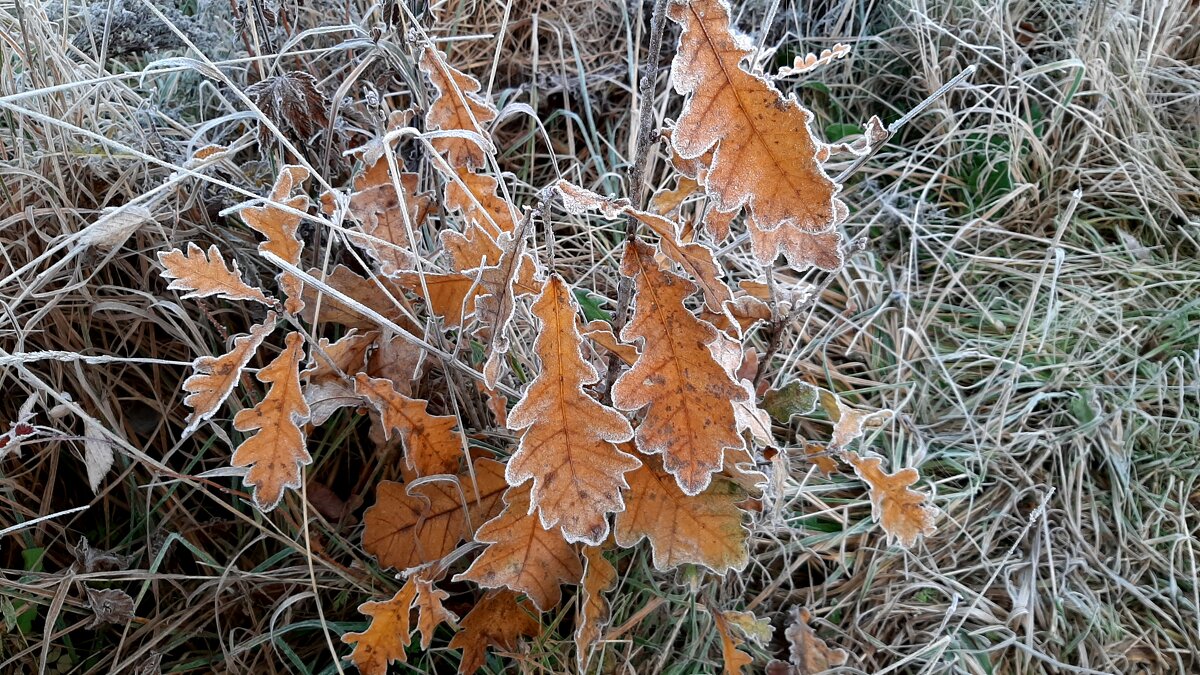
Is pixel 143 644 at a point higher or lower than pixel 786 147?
lower

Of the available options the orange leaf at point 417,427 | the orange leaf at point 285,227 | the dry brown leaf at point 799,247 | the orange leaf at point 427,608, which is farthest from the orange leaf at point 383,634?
the dry brown leaf at point 799,247

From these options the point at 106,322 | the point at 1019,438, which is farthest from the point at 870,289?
the point at 106,322

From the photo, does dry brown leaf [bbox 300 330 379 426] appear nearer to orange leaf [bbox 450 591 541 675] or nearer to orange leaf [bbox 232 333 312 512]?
orange leaf [bbox 232 333 312 512]

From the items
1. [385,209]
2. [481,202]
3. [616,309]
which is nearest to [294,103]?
[385,209]

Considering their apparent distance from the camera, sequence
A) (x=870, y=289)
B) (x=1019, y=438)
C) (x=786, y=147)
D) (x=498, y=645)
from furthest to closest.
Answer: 1. (x=870, y=289)
2. (x=1019, y=438)
3. (x=498, y=645)
4. (x=786, y=147)

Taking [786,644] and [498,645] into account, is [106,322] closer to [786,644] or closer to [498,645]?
[498,645]

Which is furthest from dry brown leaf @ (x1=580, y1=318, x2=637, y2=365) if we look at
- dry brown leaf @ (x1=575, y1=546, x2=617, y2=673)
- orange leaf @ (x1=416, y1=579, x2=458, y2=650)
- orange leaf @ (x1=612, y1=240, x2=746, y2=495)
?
orange leaf @ (x1=416, y1=579, x2=458, y2=650)

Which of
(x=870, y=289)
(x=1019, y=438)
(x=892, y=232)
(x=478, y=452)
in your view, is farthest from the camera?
(x=892, y=232)
